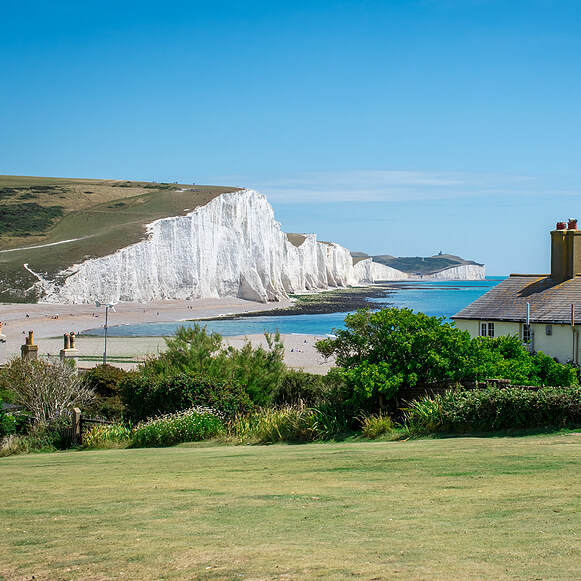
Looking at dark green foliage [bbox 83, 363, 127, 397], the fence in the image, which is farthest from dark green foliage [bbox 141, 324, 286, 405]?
the fence

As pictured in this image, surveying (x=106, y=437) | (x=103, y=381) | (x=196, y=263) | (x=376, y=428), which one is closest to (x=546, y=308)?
(x=376, y=428)

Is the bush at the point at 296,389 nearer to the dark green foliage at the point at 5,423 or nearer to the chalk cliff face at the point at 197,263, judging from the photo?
the dark green foliage at the point at 5,423

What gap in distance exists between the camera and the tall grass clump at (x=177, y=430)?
15750 millimetres

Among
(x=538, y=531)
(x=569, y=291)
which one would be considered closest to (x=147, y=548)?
(x=538, y=531)

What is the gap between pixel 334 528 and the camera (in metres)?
6.46

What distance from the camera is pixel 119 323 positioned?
71562mm

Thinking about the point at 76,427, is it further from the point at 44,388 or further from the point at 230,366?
the point at 230,366

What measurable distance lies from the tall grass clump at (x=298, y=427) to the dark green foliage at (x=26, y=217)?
100 m

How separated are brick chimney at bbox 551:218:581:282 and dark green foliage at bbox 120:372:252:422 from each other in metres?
13.8

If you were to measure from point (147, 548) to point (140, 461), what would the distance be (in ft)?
22.3

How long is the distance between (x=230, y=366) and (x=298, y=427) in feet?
21.8

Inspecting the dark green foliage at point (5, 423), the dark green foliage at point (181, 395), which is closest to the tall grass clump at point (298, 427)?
the dark green foliage at point (181, 395)

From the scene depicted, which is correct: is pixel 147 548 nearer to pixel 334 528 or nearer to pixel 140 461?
pixel 334 528

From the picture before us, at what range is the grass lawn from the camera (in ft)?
17.3
